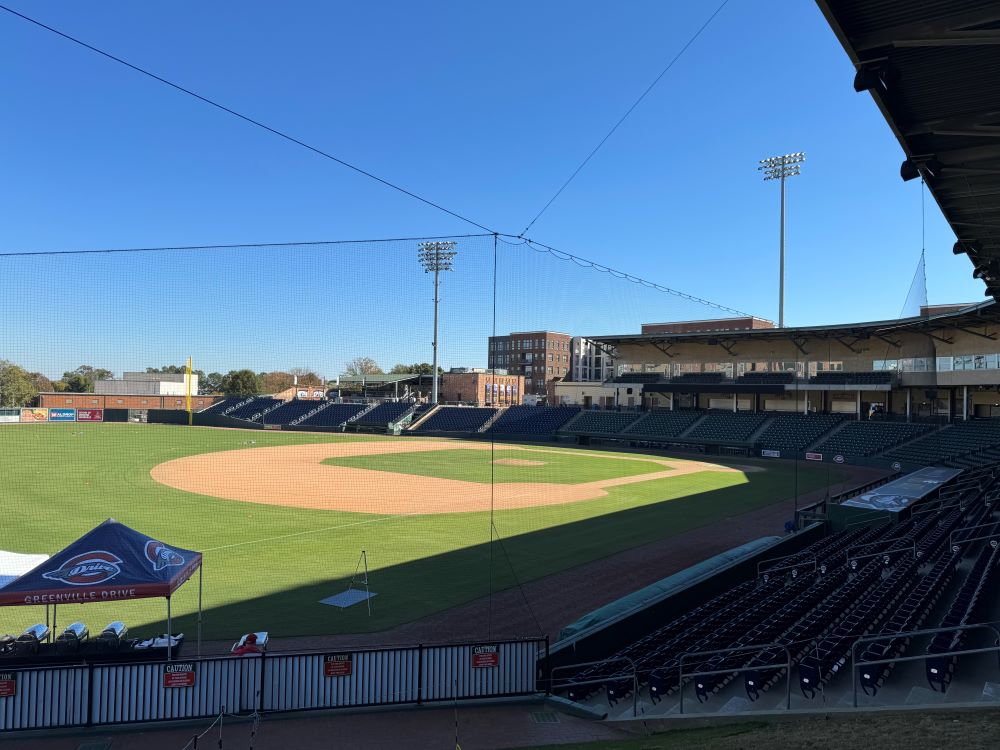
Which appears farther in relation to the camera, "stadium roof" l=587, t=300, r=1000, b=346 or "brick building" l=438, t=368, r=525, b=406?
"brick building" l=438, t=368, r=525, b=406

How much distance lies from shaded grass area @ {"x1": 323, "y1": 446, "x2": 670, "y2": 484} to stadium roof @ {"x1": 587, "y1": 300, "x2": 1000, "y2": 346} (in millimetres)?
7896

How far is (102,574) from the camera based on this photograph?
8102 millimetres

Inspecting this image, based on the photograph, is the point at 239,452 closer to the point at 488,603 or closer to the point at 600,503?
the point at 600,503

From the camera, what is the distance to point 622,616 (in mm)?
9742

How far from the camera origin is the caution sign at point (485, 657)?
788 cm

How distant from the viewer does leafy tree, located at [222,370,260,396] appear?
2416 inches

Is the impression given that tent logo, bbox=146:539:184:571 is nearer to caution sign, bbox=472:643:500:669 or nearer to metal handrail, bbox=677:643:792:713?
caution sign, bbox=472:643:500:669

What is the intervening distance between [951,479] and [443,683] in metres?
21.1

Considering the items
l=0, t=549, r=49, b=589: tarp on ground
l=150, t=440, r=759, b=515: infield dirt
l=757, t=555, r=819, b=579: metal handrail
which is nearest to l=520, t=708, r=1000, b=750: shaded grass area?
l=757, t=555, r=819, b=579: metal handrail

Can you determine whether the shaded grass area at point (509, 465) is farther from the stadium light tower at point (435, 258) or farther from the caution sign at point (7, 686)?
the caution sign at point (7, 686)

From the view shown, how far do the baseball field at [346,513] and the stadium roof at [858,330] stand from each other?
345 inches

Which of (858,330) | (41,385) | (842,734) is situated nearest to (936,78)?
(842,734)

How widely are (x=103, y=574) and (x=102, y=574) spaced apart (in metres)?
0.01

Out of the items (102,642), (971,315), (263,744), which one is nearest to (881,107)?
(263,744)
